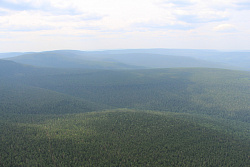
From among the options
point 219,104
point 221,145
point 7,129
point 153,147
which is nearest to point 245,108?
point 219,104

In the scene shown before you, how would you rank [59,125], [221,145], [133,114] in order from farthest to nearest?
1. [133,114]
2. [59,125]
3. [221,145]

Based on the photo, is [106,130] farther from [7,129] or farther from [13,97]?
[13,97]

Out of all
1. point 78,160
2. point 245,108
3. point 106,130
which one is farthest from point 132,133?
point 245,108

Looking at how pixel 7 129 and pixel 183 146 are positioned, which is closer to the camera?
pixel 183 146

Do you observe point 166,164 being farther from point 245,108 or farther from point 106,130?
point 245,108

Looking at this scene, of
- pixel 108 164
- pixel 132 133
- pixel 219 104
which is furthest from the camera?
pixel 219 104

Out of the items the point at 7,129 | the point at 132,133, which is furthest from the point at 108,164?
the point at 7,129

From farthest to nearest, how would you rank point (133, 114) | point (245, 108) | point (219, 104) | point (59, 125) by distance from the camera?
point (219, 104) < point (245, 108) < point (133, 114) < point (59, 125)

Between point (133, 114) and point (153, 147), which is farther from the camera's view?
point (133, 114)

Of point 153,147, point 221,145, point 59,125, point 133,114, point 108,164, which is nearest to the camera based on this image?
point 108,164
